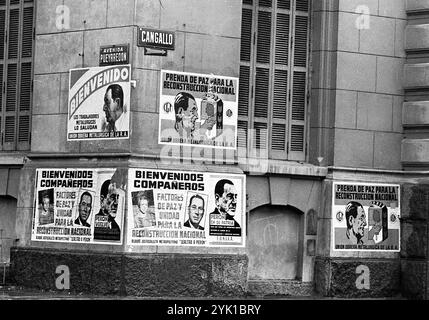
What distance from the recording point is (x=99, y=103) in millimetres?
20578

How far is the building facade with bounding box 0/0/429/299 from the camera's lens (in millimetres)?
20250

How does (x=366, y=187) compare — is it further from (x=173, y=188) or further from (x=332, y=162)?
(x=173, y=188)

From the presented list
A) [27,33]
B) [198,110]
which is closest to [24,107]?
[27,33]

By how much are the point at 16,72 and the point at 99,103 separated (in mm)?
3005

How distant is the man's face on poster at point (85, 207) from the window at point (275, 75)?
322cm

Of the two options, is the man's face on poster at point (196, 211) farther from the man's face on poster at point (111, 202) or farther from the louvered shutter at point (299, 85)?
the louvered shutter at point (299, 85)

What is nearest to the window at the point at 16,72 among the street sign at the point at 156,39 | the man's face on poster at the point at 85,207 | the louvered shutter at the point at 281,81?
the man's face on poster at the point at 85,207

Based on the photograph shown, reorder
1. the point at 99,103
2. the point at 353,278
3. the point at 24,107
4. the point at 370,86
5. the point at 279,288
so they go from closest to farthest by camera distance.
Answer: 1. the point at 99,103
2. the point at 279,288
3. the point at 353,278
4. the point at 370,86
5. the point at 24,107

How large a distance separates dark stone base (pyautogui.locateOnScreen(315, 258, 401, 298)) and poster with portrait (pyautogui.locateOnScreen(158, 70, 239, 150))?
3.18m

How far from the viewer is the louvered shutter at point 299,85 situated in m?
22.5

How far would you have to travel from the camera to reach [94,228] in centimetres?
2036

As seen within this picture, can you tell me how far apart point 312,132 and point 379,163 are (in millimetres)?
1482

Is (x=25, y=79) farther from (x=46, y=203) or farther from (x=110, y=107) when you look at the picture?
(x=110, y=107)

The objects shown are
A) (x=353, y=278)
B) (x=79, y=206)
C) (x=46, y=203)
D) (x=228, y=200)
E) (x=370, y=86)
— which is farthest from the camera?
(x=370, y=86)
